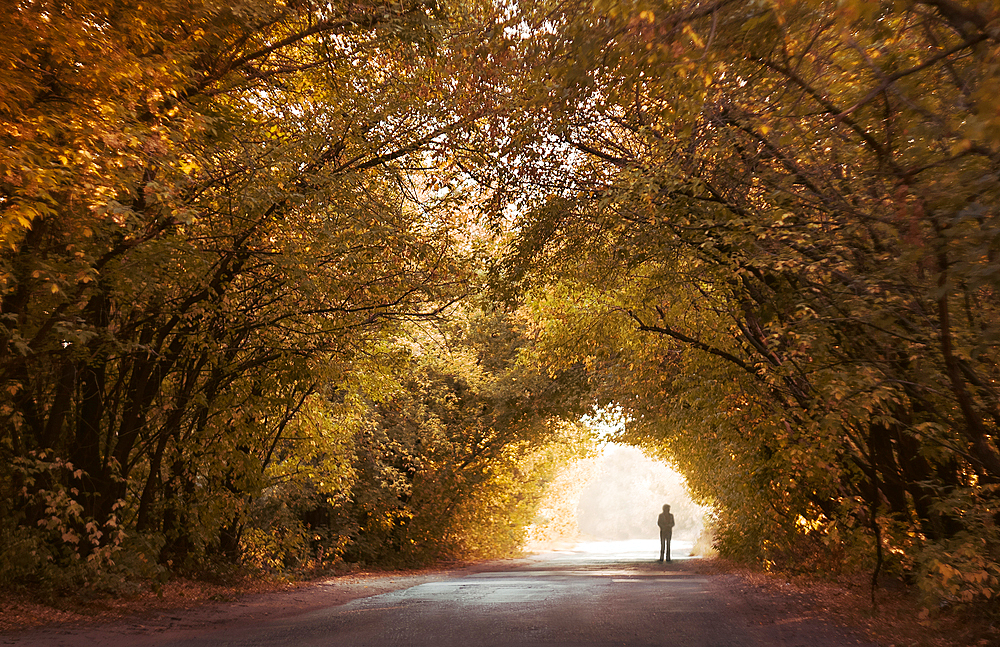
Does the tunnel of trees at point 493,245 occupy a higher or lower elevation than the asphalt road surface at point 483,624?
higher

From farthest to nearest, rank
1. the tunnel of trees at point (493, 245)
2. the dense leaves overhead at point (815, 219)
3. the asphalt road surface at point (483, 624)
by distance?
the asphalt road surface at point (483, 624), the tunnel of trees at point (493, 245), the dense leaves overhead at point (815, 219)

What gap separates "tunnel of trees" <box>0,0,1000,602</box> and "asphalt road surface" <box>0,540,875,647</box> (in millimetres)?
1582

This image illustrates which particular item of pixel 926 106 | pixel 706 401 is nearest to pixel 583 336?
pixel 706 401

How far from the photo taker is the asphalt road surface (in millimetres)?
7457

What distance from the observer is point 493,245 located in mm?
13867

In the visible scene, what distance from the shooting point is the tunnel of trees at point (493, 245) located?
631 centimetres

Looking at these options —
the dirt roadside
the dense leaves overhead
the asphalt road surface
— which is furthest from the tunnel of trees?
the asphalt road surface

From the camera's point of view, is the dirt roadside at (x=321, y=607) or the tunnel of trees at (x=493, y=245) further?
Answer: the dirt roadside at (x=321, y=607)

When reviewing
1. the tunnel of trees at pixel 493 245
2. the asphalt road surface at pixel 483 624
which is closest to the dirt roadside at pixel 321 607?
the asphalt road surface at pixel 483 624

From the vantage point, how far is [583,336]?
15.3m

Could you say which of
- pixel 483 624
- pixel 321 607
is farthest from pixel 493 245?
pixel 483 624

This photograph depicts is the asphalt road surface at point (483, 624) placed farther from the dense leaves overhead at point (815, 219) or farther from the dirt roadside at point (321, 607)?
the dense leaves overhead at point (815, 219)

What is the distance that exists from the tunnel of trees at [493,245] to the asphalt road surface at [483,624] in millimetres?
1582

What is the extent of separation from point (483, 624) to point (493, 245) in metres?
7.06
